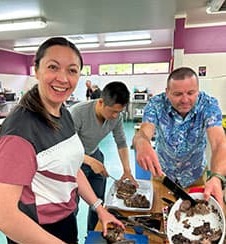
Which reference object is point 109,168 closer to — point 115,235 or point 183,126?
point 183,126

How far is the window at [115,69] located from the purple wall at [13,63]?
3.57m

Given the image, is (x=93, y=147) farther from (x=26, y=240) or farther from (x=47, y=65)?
(x=26, y=240)

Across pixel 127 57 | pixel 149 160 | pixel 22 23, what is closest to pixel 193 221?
pixel 149 160

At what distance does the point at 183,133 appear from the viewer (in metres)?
1.44

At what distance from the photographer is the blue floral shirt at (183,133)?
56.3 inches

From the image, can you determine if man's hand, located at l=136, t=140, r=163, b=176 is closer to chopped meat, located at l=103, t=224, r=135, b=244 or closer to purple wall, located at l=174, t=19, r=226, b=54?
chopped meat, located at l=103, t=224, r=135, b=244

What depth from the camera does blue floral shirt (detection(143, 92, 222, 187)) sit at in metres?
1.43

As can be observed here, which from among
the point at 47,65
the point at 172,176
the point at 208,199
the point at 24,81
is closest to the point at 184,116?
the point at 172,176

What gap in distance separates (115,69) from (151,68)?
153 cm

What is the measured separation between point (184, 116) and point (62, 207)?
0.81 metres

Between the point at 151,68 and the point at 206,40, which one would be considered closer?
the point at 206,40

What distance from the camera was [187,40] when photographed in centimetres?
518

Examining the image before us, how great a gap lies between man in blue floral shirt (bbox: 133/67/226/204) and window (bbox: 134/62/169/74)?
379 inches

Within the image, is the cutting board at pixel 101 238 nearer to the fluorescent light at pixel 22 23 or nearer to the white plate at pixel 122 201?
the white plate at pixel 122 201
